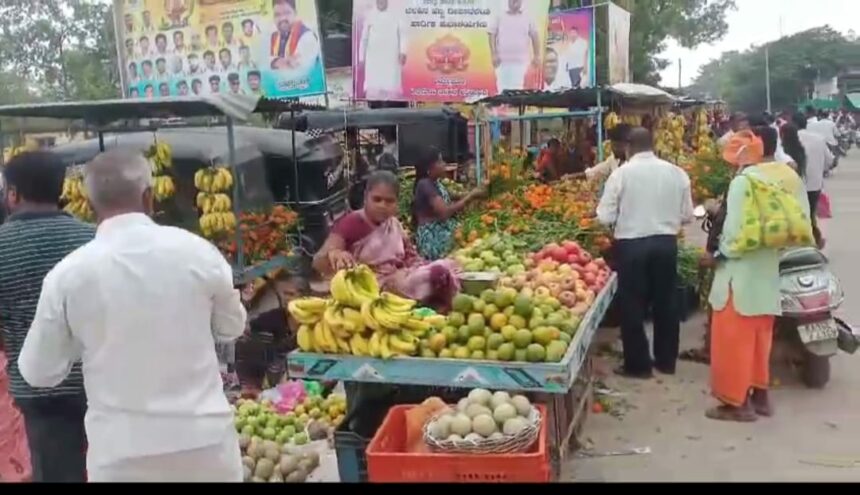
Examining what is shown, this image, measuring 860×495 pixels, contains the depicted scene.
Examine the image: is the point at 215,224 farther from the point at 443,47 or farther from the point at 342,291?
the point at 443,47

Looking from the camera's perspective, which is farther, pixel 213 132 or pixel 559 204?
pixel 213 132

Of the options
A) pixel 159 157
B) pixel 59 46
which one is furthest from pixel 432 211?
pixel 59 46

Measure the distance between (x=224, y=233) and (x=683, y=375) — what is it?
132 inches

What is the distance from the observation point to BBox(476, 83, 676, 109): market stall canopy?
33.2 ft

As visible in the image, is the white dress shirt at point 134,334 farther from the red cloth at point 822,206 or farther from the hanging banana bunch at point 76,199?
→ the red cloth at point 822,206

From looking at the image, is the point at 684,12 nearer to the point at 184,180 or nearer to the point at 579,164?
the point at 579,164

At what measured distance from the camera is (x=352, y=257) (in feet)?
17.1

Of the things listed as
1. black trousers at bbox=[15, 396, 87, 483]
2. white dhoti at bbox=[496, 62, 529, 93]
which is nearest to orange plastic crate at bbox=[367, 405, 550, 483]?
black trousers at bbox=[15, 396, 87, 483]

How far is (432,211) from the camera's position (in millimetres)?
7281

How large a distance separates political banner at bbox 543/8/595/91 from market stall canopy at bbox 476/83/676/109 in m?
2.42

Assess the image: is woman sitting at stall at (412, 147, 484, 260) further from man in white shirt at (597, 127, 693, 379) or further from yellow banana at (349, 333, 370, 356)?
yellow banana at (349, 333, 370, 356)

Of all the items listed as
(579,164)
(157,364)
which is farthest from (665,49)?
(157,364)

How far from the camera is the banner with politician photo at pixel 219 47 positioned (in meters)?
10.4

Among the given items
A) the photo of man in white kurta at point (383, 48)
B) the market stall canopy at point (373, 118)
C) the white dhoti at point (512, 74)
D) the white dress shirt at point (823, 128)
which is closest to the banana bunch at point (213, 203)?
the photo of man in white kurta at point (383, 48)
